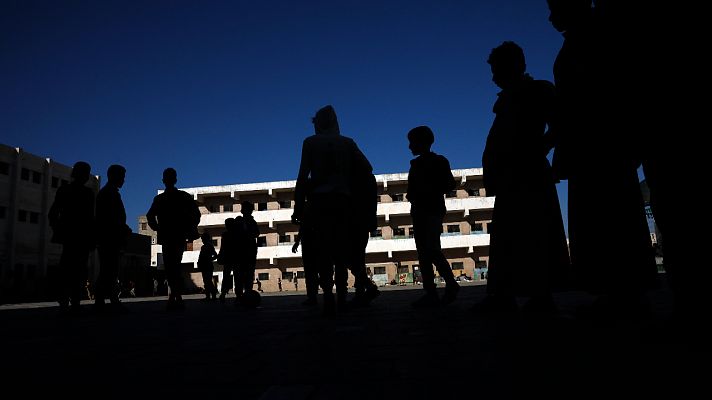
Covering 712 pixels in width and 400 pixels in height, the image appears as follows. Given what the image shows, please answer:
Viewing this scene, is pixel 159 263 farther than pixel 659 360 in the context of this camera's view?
Yes

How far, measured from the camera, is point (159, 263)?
162 feet

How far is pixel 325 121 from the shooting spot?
4230 millimetres

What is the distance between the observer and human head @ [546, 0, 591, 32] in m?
2.57

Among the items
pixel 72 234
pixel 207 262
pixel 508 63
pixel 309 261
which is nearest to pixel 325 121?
pixel 508 63

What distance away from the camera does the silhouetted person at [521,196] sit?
317 centimetres

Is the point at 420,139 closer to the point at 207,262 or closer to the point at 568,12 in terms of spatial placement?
the point at 568,12

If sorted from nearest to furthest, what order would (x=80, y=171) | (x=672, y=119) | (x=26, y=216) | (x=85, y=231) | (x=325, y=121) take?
(x=672, y=119) → (x=325, y=121) → (x=85, y=231) → (x=80, y=171) → (x=26, y=216)

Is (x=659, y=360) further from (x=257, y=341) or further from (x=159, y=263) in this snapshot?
(x=159, y=263)

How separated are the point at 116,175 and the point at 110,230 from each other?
72cm

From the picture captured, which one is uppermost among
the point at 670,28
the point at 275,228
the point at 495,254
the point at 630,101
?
the point at 275,228

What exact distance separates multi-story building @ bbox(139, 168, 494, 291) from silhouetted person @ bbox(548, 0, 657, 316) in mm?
37785

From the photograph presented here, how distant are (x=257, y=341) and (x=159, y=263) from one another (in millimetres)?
51888

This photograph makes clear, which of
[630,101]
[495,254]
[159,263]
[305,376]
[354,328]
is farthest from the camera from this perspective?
[159,263]

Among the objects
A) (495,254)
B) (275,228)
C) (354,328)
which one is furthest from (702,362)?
(275,228)
